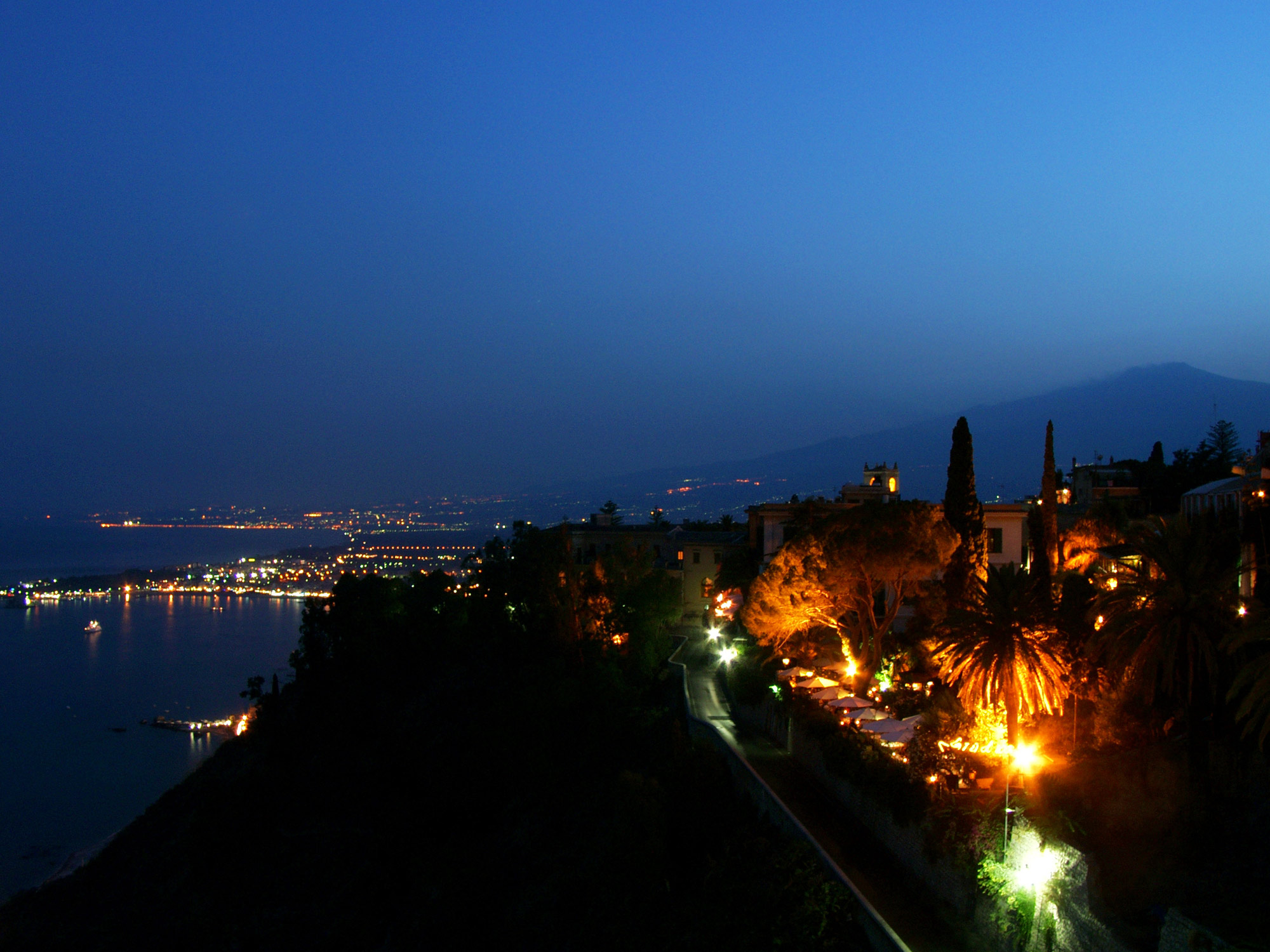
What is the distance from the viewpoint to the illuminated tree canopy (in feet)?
78.7

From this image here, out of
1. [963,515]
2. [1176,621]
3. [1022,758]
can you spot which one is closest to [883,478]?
[963,515]

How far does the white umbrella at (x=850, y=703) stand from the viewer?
69.5 ft

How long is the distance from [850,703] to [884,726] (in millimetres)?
2336

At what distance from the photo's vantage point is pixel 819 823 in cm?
1798

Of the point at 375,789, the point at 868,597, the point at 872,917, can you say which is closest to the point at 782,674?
the point at 868,597

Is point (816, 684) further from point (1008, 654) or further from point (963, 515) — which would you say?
point (1008, 654)

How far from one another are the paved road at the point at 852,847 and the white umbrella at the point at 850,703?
167cm

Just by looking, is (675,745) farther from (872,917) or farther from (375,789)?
(375,789)

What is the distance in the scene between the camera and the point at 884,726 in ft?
62.0

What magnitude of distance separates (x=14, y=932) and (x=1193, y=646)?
38874 mm

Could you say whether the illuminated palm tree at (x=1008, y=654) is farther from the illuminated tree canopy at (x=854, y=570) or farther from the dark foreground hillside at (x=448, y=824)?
the illuminated tree canopy at (x=854, y=570)

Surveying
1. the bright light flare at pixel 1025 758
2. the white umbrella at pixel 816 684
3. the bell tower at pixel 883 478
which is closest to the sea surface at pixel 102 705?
the white umbrella at pixel 816 684

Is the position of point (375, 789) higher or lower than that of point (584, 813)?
lower

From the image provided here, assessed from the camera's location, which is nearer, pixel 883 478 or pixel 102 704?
pixel 883 478
